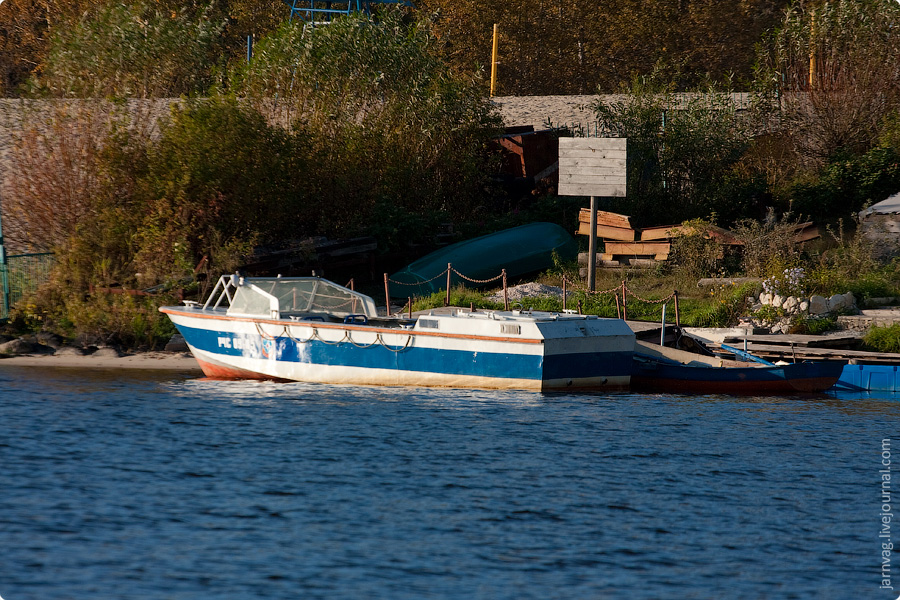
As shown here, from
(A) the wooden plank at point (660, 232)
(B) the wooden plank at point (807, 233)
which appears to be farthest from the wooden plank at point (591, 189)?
(B) the wooden plank at point (807, 233)

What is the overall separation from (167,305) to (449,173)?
10.9 m

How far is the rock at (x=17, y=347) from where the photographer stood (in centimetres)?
1955

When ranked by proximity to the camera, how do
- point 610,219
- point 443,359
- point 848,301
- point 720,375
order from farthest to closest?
point 610,219 < point 848,301 < point 720,375 < point 443,359

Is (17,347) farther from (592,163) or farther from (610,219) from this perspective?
(610,219)

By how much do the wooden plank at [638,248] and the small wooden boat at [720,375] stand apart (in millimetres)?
6626

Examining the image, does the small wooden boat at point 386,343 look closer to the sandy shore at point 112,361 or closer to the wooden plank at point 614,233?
the sandy shore at point 112,361

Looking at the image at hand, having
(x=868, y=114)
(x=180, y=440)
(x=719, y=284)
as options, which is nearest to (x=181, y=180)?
(x=180, y=440)

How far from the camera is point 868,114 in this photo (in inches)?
1133

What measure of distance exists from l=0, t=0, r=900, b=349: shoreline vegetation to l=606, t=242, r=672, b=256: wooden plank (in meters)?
0.36

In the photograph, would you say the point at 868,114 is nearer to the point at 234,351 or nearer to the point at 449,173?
the point at 449,173

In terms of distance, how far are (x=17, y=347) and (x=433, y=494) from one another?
1202 centimetres

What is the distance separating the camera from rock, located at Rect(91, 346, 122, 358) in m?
19.2

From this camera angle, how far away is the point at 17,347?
19.6 m

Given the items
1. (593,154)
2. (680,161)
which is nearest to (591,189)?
(593,154)
